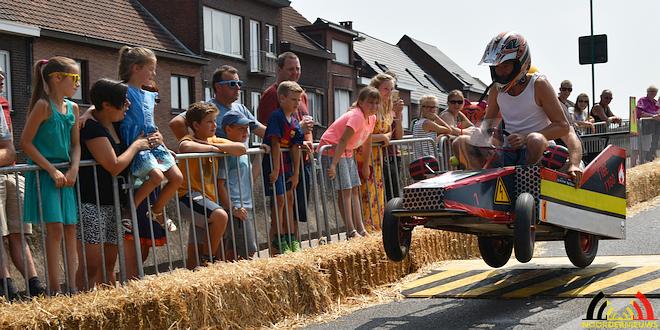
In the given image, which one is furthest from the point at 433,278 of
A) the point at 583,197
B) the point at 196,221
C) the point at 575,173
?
the point at 196,221

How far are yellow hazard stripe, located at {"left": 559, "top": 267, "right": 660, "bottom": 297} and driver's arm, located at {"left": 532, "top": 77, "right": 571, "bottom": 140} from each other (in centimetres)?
133

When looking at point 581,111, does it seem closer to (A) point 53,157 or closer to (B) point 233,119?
(B) point 233,119

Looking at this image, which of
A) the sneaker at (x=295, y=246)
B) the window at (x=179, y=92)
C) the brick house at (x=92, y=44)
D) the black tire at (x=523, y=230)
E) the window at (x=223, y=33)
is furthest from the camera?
the window at (x=223, y=33)

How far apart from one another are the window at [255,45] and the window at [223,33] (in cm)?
95

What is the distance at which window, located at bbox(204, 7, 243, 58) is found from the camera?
39500 millimetres

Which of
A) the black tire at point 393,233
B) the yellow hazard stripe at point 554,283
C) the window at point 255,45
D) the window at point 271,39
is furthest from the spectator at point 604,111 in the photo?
the window at point 271,39

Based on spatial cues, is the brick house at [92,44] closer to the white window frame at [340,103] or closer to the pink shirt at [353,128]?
the white window frame at [340,103]

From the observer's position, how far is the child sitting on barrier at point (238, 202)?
28.0ft

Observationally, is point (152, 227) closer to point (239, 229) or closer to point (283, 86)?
A: point (239, 229)

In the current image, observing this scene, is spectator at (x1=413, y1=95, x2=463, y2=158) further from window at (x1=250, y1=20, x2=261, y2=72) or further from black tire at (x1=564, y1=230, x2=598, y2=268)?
window at (x1=250, y1=20, x2=261, y2=72)

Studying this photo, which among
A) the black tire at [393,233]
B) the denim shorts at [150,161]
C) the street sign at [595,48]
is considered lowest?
the black tire at [393,233]

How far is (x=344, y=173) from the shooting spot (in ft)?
33.3

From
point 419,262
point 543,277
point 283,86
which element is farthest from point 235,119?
point 543,277

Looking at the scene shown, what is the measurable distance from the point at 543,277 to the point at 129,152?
4.09 m
